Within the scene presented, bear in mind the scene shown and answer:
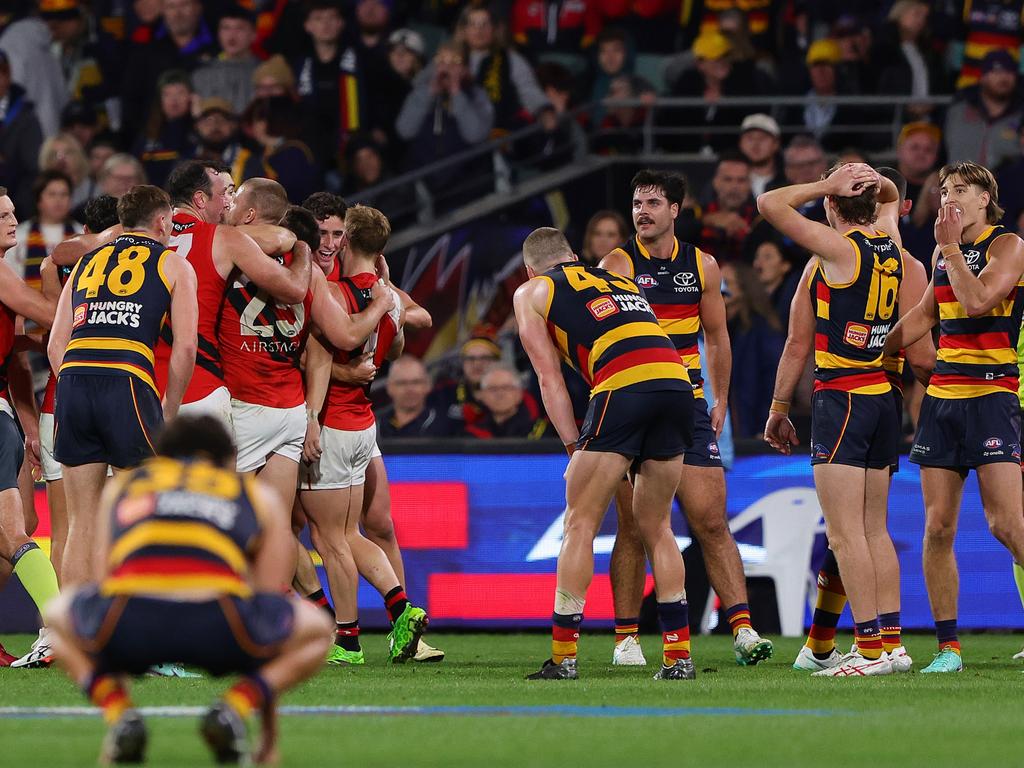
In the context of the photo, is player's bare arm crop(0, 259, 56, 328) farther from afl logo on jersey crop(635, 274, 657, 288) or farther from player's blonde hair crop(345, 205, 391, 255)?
afl logo on jersey crop(635, 274, 657, 288)

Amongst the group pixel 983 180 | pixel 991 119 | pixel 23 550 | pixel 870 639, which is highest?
pixel 991 119

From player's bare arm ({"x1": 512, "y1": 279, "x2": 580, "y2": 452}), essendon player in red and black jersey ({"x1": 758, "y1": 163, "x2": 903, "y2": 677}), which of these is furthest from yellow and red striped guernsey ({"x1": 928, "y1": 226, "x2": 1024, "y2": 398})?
player's bare arm ({"x1": 512, "y1": 279, "x2": 580, "y2": 452})

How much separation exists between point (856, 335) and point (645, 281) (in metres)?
1.61

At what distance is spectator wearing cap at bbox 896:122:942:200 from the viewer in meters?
15.5

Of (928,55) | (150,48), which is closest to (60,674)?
(150,48)

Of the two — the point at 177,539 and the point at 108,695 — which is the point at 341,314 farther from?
the point at 108,695

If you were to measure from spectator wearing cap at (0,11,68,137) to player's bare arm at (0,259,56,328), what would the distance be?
8742mm

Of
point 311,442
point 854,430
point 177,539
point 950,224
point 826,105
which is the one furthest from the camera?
point 826,105

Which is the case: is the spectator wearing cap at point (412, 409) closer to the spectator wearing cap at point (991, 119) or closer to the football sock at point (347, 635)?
the football sock at point (347, 635)

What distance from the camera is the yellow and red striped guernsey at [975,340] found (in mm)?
10016

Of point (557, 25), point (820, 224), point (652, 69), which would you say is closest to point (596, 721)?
point (820, 224)

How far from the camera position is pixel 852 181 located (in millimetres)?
9672

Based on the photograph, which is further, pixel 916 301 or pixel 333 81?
pixel 333 81

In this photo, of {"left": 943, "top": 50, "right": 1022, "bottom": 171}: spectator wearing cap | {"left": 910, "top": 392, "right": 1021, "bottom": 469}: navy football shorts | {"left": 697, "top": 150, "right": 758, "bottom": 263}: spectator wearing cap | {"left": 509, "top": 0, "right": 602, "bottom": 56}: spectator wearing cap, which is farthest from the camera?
{"left": 509, "top": 0, "right": 602, "bottom": 56}: spectator wearing cap
